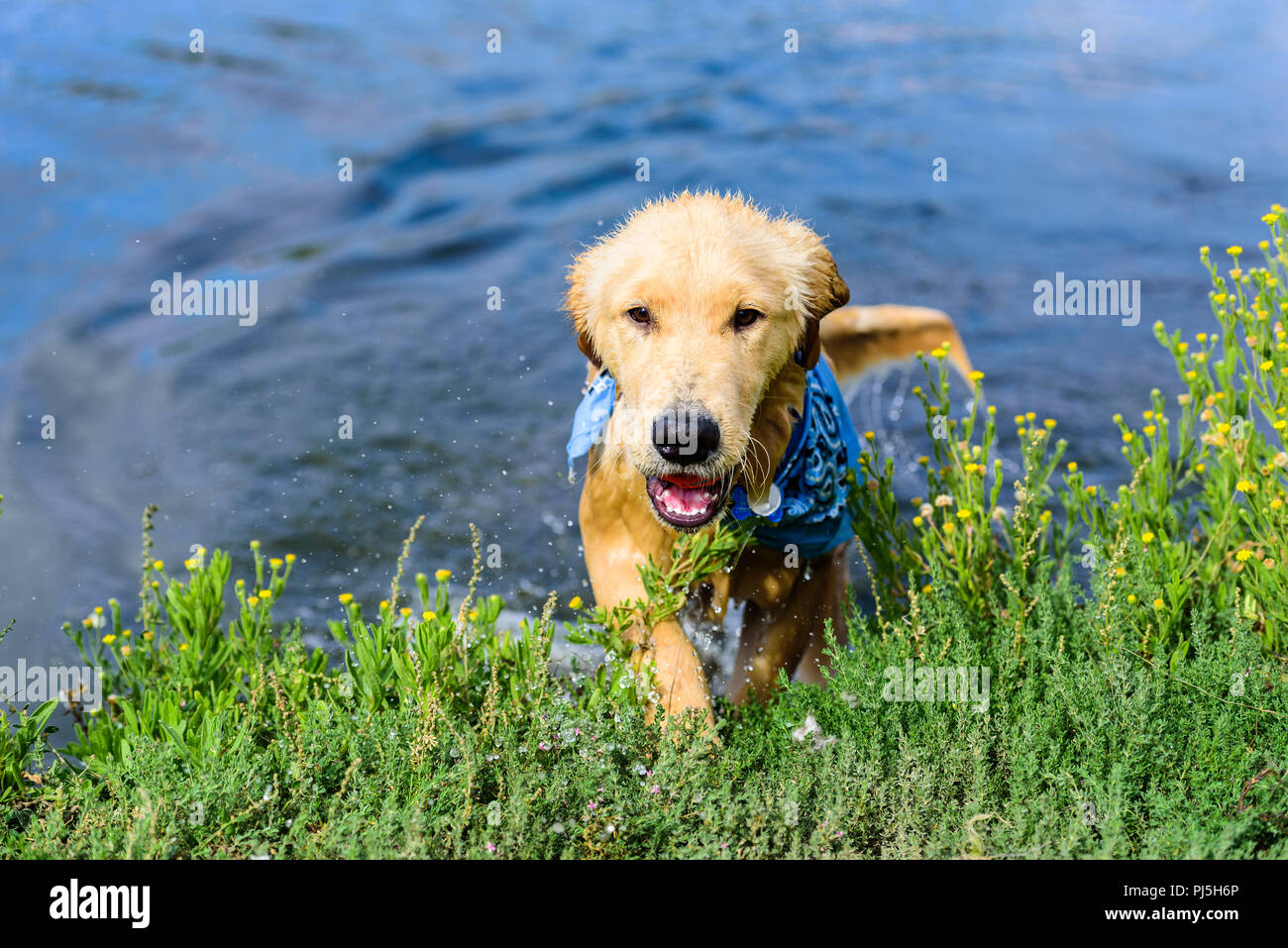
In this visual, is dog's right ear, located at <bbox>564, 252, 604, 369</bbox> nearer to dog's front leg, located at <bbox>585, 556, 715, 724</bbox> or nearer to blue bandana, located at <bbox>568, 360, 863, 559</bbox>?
blue bandana, located at <bbox>568, 360, 863, 559</bbox>

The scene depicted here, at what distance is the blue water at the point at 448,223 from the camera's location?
734 centimetres

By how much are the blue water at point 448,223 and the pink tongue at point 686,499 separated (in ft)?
9.33

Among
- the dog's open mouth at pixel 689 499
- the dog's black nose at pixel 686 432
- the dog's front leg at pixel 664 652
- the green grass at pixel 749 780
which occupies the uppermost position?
the dog's black nose at pixel 686 432

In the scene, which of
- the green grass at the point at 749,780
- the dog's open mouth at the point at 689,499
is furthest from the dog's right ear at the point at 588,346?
the green grass at the point at 749,780

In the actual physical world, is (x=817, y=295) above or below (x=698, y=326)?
above

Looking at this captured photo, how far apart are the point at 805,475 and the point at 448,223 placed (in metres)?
7.98

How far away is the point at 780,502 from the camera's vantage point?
13.4 ft

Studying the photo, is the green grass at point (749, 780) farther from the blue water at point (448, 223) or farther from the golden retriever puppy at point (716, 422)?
the blue water at point (448, 223)

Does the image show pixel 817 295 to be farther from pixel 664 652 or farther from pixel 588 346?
pixel 664 652

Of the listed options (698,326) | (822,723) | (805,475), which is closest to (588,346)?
(698,326)

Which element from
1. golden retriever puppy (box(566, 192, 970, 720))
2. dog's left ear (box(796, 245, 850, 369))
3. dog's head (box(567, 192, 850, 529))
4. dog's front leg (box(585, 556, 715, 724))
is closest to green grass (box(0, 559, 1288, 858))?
dog's front leg (box(585, 556, 715, 724))

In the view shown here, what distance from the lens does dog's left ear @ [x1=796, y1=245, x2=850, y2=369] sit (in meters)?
4.00

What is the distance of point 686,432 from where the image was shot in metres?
3.48
